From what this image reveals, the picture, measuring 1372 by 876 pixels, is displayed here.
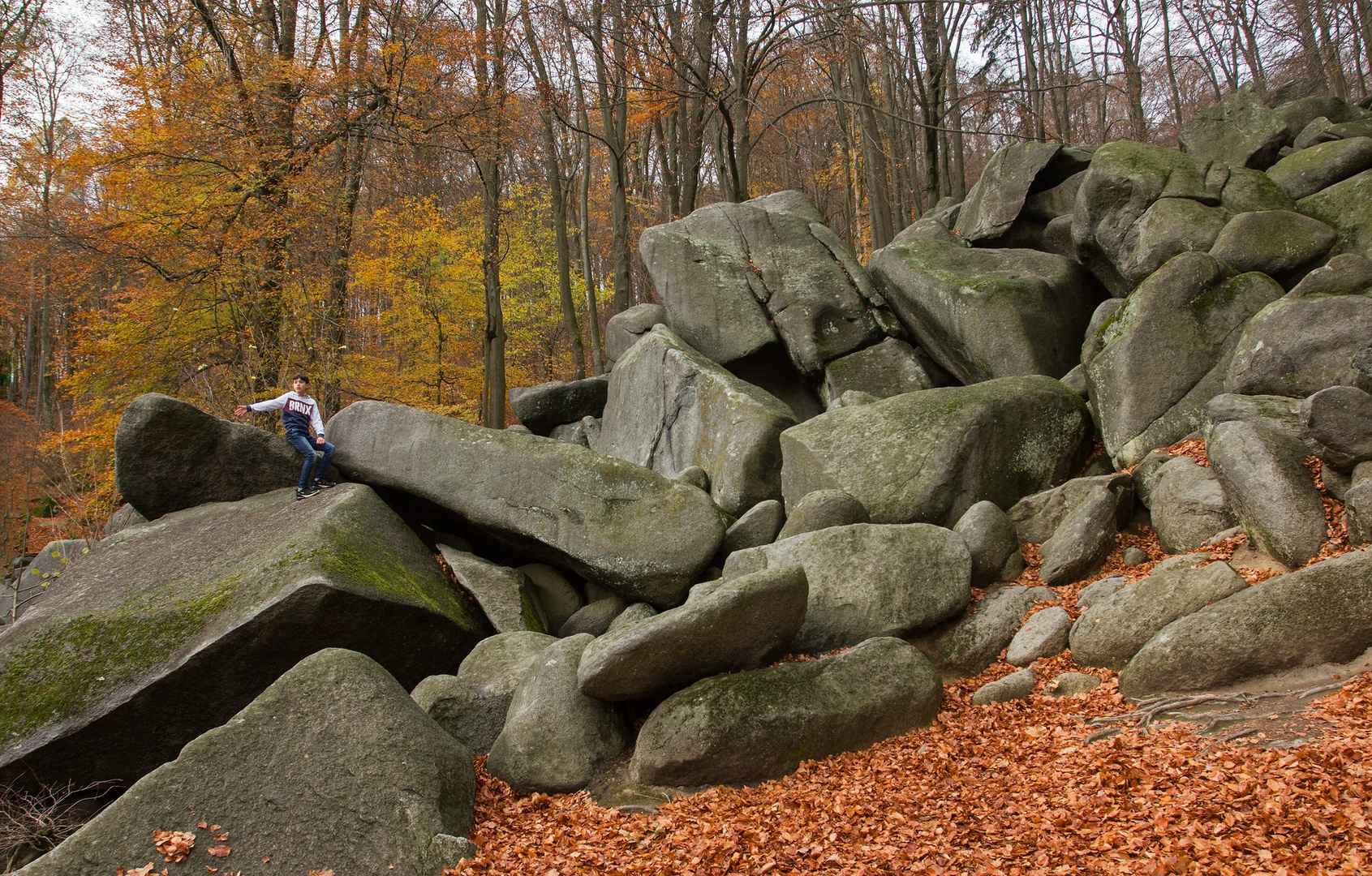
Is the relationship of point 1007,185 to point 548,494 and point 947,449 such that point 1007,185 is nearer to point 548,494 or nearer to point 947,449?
point 947,449

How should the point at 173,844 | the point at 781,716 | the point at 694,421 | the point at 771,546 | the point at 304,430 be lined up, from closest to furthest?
the point at 173,844 < the point at 781,716 < the point at 771,546 < the point at 304,430 < the point at 694,421

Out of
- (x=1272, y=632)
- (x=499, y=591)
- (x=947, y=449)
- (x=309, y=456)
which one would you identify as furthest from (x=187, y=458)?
(x=1272, y=632)

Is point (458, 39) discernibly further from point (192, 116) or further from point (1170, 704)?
point (1170, 704)

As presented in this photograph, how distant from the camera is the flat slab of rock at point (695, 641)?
21.6 ft

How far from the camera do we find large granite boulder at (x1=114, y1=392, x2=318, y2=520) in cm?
980

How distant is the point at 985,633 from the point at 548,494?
5115 mm

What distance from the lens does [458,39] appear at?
57.5 ft

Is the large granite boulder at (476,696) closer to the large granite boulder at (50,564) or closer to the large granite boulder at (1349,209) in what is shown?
the large granite boulder at (50,564)

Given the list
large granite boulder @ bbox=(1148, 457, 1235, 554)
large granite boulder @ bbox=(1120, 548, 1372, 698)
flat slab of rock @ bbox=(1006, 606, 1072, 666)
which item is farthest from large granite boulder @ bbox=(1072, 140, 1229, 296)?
large granite boulder @ bbox=(1120, 548, 1372, 698)

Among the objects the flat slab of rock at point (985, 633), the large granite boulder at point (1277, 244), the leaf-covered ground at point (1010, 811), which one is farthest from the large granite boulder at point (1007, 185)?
the leaf-covered ground at point (1010, 811)

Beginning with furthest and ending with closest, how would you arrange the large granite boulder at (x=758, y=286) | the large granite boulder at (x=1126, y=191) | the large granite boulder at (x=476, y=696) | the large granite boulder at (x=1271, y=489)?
1. the large granite boulder at (x=758, y=286)
2. the large granite boulder at (x=1126, y=191)
3. the large granite boulder at (x=476, y=696)
4. the large granite boulder at (x=1271, y=489)

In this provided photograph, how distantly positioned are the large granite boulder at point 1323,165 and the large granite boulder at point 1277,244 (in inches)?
57.4

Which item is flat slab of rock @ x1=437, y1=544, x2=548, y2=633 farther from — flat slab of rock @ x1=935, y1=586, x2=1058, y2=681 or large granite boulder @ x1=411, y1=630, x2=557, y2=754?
flat slab of rock @ x1=935, y1=586, x2=1058, y2=681

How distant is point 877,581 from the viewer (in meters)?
8.08
